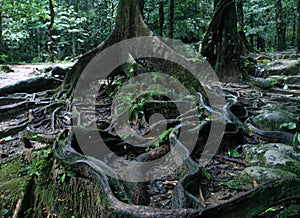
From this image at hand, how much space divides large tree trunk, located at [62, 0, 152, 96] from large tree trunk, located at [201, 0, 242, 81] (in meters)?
2.36

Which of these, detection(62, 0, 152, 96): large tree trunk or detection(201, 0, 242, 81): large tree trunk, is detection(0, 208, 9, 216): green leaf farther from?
detection(201, 0, 242, 81): large tree trunk

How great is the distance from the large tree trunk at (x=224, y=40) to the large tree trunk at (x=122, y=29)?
2356mm

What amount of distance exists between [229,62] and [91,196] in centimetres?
643

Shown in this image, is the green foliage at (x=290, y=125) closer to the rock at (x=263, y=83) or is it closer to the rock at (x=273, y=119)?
the rock at (x=273, y=119)

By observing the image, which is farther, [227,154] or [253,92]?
[253,92]

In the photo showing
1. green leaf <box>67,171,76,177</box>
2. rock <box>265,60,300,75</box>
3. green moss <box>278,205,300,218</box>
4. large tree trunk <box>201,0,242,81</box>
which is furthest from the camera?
rock <box>265,60,300,75</box>

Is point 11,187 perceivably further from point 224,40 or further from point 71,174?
point 224,40

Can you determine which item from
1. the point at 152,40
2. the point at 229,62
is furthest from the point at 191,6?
→ the point at 152,40

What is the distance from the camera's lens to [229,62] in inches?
327

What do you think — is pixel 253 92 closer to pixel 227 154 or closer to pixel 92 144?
pixel 227 154

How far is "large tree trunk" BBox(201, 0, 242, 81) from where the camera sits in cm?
812

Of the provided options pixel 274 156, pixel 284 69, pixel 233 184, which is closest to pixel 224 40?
pixel 284 69

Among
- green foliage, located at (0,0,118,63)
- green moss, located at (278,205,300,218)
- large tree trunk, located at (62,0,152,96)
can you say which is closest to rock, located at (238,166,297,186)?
green moss, located at (278,205,300,218)

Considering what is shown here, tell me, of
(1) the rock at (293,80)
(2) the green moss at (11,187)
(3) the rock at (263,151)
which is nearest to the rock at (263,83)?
(1) the rock at (293,80)
